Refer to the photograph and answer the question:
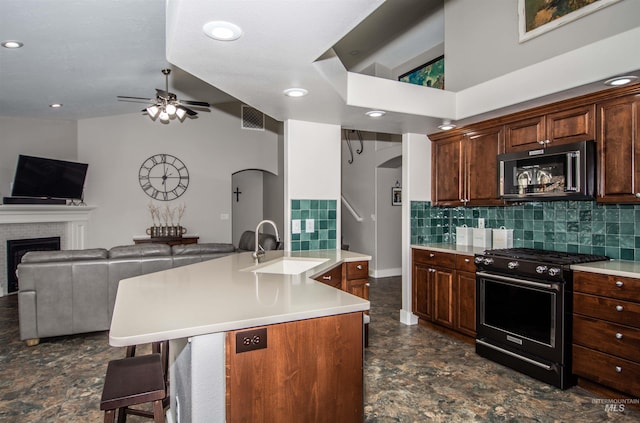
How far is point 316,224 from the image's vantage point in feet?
13.0

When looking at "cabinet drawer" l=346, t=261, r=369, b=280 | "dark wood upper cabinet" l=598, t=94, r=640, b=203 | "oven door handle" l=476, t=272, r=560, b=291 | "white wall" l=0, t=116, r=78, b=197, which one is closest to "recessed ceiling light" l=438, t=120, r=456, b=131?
"dark wood upper cabinet" l=598, t=94, r=640, b=203

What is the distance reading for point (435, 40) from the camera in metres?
5.46

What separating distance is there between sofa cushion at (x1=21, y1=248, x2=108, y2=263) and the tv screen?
2738mm

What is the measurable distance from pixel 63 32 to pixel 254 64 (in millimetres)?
2277

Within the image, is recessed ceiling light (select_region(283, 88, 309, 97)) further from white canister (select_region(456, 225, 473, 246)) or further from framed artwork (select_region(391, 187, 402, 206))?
framed artwork (select_region(391, 187, 402, 206))

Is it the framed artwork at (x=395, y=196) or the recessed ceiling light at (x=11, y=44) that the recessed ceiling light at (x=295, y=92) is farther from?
the framed artwork at (x=395, y=196)

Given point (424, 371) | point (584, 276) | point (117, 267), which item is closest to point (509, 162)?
point (584, 276)

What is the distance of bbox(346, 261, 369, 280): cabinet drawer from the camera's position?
3488 millimetres

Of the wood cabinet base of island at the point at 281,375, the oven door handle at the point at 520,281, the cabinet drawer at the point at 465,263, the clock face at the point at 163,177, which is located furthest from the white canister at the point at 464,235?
the clock face at the point at 163,177

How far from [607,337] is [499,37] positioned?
2586 millimetres

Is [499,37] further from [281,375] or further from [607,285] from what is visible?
[281,375]

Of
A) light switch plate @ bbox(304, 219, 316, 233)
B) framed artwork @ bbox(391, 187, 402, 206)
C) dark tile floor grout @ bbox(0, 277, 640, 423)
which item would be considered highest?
framed artwork @ bbox(391, 187, 402, 206)

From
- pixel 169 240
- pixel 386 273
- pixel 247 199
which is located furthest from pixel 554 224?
pixel 247 199

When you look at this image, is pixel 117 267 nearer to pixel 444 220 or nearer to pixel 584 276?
pixel 444 220
